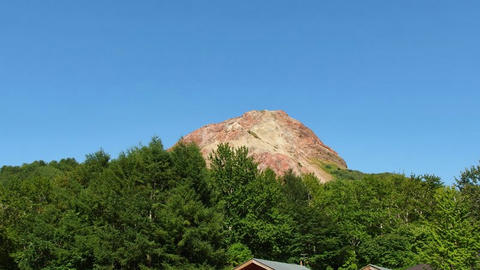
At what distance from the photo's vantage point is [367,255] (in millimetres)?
54781

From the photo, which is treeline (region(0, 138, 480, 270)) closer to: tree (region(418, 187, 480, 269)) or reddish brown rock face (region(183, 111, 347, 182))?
tree (region(418, 187, 480, 269))

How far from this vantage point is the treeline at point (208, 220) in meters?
38.6

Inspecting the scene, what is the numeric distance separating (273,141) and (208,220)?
90725 mm

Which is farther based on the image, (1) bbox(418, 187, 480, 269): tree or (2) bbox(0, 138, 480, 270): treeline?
(2) bbox(0, 138, 480, 270): treeline

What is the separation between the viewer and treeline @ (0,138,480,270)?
38562 mm

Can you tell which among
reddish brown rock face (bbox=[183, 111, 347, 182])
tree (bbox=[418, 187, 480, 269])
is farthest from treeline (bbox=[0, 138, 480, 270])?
reddish brown rock face (bbox=[183, 111, 347, 182])

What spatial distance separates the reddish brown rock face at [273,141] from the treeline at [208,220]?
36508 mm

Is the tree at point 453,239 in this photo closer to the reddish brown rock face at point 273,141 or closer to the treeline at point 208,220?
the treeline at point 208,220

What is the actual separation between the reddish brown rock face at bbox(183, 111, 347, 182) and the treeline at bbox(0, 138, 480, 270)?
1437 inches

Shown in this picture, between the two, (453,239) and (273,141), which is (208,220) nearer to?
(453,239)

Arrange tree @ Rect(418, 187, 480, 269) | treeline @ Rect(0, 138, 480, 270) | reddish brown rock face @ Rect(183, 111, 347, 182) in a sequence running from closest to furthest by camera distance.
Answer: tree @ Rect(418, 187, 480, 269) < treeline @ Rect(0, 138, 480, 270) < reddish brown rock face @ Rect(183, 111, 347, 182)

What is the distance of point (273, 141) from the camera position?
5143 inches

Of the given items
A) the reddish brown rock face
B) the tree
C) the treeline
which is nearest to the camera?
the tree

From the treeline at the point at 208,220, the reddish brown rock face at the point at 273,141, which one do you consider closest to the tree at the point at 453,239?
the treeline at the point at 208,220
